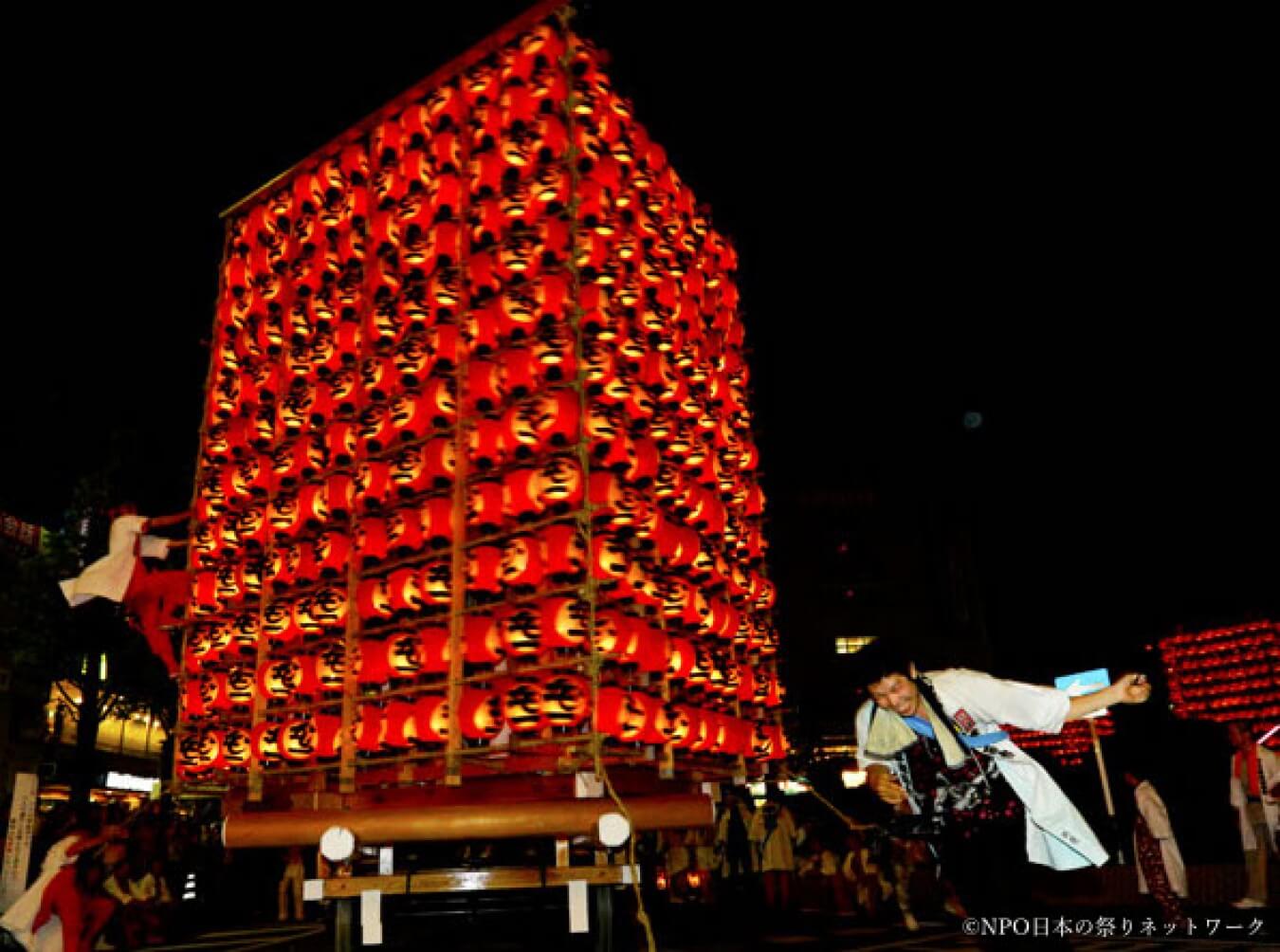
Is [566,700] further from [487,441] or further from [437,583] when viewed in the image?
[487,441]

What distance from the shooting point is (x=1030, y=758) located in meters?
3.98

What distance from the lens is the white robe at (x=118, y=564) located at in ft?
37.3

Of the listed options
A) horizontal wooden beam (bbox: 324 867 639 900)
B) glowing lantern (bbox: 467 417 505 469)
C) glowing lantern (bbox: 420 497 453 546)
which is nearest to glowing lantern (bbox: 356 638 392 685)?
glowing lantern (bbox: 420 497 453 546)

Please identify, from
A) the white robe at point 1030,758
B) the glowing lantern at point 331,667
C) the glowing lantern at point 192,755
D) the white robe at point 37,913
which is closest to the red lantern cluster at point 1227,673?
the glowing lantern at point 331,667

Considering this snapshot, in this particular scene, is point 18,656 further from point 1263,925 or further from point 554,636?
point 1263,925

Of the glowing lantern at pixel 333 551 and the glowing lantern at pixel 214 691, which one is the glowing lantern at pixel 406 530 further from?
the glowing lantern at pixel 214 691

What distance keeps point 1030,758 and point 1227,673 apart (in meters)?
17.9

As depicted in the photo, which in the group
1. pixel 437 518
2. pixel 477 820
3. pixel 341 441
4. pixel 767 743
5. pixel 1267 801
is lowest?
pixel 1267 801

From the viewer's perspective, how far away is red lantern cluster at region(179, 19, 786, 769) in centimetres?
866

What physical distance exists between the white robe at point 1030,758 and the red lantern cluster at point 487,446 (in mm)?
4247

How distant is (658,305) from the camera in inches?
424

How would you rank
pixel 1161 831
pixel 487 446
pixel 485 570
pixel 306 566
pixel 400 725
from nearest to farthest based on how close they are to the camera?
pixel 485 570 → pixel 400 725 → pixel 487 446 → pixel 306 566 → pixel 1161 831

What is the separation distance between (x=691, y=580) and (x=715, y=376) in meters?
3.05

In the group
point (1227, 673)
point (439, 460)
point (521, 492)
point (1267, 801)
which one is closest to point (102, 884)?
point (439, 460)
